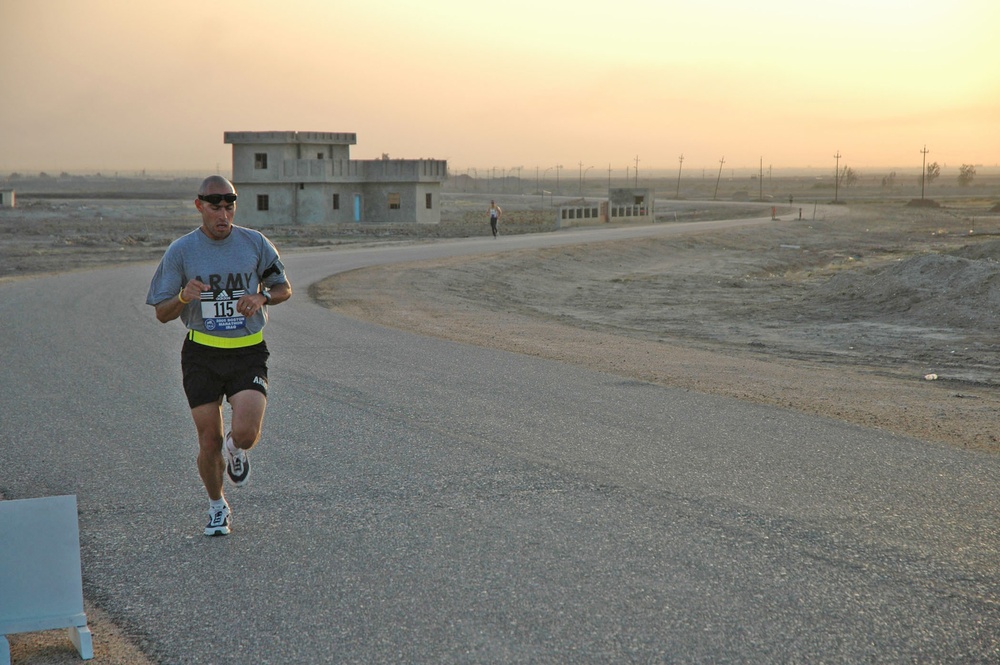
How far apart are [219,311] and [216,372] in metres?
0.36

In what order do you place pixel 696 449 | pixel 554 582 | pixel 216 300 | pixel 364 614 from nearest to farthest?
pixel 364 614 < pixel 554 582 < pixel 216 300 < pixel 696 449

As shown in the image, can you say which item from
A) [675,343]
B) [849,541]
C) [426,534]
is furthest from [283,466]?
[675,343]

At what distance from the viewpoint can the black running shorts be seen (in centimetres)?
566

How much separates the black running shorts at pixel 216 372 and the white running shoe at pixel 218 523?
0.68 meters

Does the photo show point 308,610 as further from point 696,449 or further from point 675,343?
point 675,343

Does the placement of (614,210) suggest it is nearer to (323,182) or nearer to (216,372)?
(323,182)

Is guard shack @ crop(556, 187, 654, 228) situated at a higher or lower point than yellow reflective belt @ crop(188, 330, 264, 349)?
higher

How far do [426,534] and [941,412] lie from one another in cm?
649

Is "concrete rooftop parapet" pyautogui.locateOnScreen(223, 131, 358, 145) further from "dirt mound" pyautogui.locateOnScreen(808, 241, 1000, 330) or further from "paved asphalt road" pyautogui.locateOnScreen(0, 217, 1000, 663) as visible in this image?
"paved asphalt road" pyautogui.locateOnScreen(0, 217, 1000, 663)

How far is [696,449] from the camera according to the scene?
314 inches

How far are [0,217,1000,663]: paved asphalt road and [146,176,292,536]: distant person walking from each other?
0.73 m

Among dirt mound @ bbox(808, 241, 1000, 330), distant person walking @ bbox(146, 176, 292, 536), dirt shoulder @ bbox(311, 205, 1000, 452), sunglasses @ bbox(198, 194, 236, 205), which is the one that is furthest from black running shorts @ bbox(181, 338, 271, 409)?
dirt mound @ bbox(808, 241, 1000, 330)

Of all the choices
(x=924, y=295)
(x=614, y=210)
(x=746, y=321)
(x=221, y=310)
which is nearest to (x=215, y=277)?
(x=221, y=310)

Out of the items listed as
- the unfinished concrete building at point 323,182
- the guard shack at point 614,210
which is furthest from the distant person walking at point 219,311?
the unfinished concrete building at point 323,182
